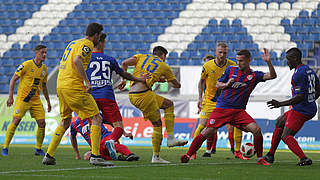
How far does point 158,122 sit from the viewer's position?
8727mm

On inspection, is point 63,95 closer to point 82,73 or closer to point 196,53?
point 82,73

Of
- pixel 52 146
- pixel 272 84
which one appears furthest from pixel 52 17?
pixel 52 146

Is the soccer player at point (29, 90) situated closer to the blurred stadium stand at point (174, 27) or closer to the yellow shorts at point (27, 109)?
the yellow shorts at point (27, 109)

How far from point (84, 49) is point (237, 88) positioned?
2499 mm

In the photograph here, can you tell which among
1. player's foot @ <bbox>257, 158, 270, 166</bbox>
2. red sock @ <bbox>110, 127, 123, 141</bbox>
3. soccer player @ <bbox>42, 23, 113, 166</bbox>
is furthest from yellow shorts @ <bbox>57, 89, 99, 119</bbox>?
player's foot @ <bbox>257, 158, 270, 166</bbox>

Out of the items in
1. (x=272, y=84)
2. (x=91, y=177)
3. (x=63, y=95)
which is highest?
(x=63, y=95)

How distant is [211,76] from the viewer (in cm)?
1086

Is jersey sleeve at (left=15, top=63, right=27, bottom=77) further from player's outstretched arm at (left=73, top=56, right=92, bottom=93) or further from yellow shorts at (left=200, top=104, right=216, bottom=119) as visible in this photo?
player's outstretched arm at (left=73, top=56, right=92, bottom=93)

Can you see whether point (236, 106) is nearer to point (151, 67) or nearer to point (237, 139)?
point (151, 67)

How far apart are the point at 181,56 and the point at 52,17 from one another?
767 centimetres

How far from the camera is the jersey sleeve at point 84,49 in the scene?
7.31 meters

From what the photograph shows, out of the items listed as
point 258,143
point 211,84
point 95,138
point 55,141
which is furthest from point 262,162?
point 55,141

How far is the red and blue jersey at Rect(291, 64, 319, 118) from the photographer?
820 centimetres

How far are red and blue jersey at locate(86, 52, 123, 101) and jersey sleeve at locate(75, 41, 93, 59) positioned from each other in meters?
1.01
